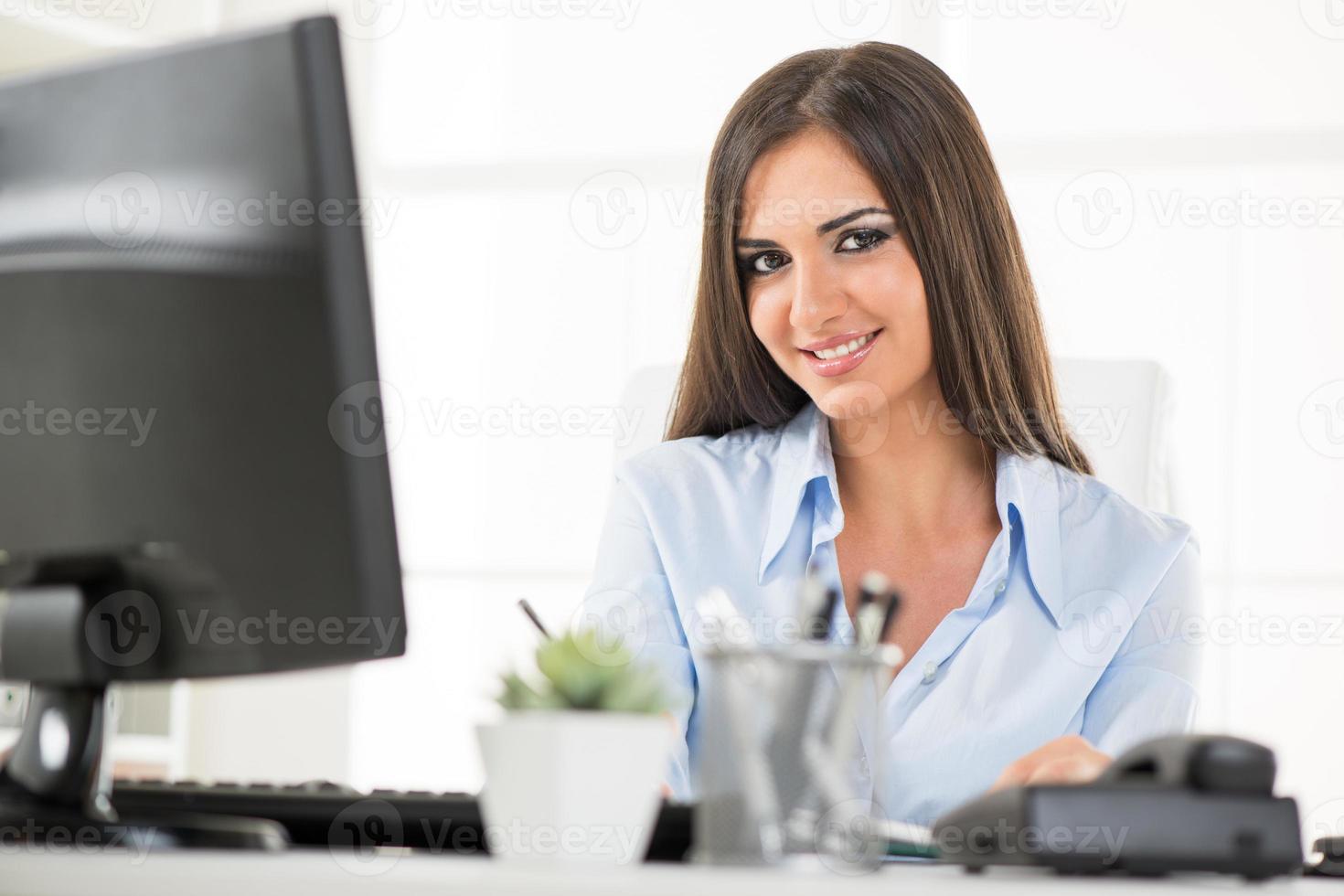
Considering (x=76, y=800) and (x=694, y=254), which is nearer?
(x=76, y=800)

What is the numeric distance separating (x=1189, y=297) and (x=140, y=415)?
2673 millimetres

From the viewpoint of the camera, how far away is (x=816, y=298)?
162cm

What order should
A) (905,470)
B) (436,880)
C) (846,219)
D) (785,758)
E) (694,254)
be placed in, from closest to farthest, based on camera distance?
(436,880) → (785,758) → (846,219) → (905,470) → (694,254)

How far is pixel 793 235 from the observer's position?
5.34 ft

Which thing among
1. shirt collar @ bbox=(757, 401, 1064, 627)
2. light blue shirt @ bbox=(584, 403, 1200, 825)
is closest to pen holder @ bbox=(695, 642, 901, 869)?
light blue shirt @ bbox=(584, 403, 1200, 825)

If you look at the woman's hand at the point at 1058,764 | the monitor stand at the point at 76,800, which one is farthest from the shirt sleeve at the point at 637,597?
the monitor stand at the point at 76,800

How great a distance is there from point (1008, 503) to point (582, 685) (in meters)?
1.01

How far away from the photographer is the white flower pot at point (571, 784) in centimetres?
63

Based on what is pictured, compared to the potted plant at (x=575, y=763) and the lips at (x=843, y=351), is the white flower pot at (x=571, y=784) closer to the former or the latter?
the potted plant at (x=575, y=763)

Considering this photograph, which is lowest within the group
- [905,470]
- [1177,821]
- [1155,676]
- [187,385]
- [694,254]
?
[1155,676]

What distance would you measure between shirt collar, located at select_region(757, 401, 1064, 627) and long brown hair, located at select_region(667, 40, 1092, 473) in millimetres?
63

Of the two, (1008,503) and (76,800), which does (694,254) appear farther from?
(76,800)

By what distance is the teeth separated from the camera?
1.66 meters

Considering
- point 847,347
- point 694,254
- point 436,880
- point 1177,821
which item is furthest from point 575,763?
point 694,254
